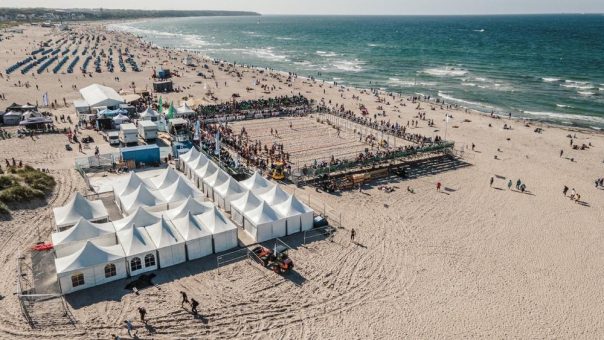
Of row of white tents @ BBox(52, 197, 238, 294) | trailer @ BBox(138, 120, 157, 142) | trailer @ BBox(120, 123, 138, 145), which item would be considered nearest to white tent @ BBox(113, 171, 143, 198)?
row of white tents @ BBox(52, 197, 238, 294)

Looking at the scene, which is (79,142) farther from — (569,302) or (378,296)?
(569,302)

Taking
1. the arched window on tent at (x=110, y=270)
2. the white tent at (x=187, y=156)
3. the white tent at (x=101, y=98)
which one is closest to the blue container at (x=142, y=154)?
the white tent at (x=187, y=156)

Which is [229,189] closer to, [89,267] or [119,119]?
[89,267]

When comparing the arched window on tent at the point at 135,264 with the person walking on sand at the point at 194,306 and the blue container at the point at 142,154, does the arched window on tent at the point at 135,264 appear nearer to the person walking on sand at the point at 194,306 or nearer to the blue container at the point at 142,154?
the person walking on sand at the point at 194,306

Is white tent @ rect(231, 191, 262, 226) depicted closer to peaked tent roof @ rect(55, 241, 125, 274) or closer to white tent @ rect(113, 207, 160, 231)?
white tent @ rect(113, 207, 160, 231)

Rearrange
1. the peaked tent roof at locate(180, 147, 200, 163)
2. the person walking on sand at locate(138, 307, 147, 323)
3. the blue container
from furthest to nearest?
1. the blue container
2. the peaked tent roof at locate(180, 147, 200, 163)
3. the person walking on sand at locate(138, 307, 147, 323)

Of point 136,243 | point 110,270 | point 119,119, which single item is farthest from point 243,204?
point 119,119
